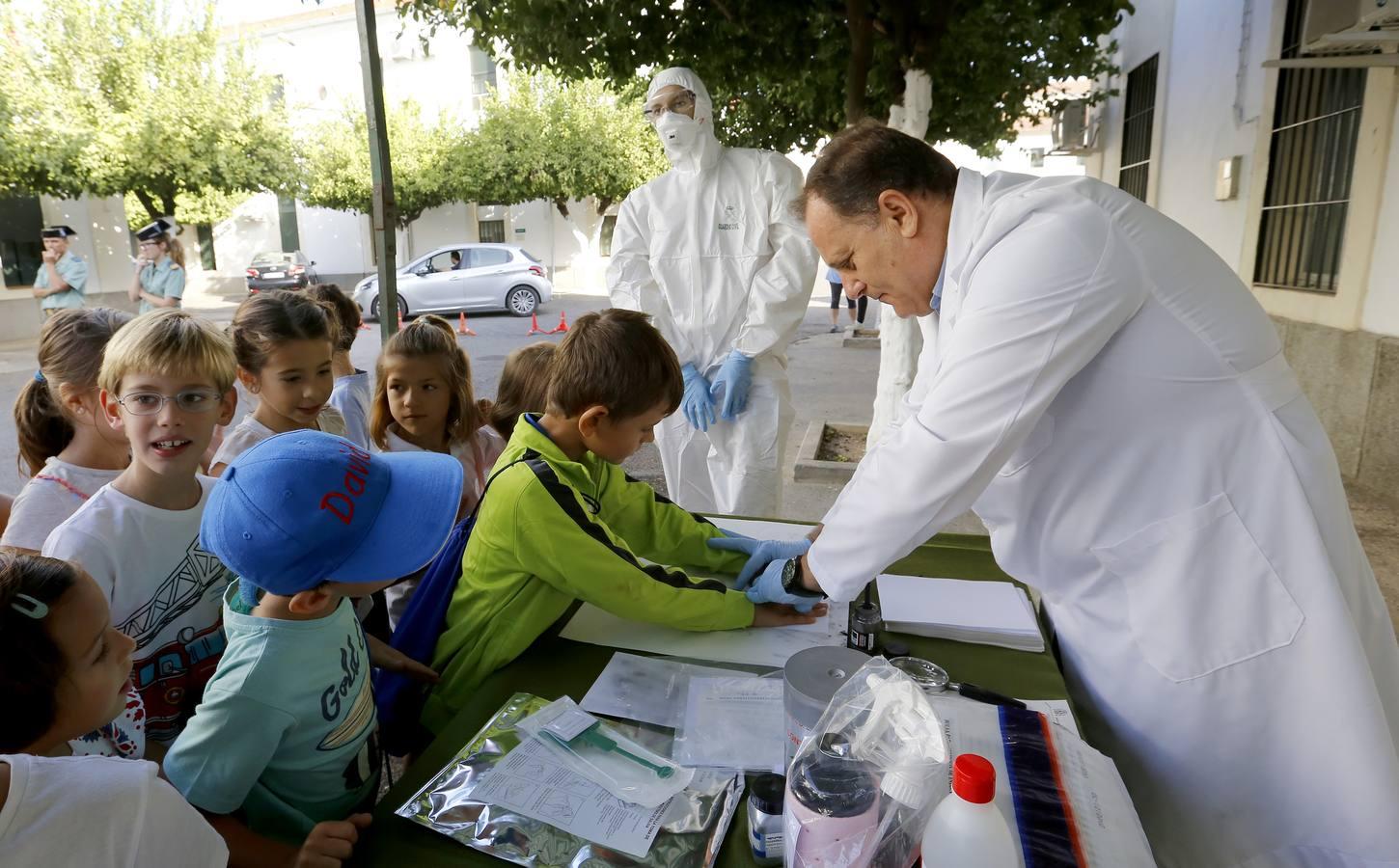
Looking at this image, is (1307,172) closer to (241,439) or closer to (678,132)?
(678,132)

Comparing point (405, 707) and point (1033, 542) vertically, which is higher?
point (1033, 542)

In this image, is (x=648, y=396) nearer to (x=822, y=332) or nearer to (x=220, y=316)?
(x=822, y=332)

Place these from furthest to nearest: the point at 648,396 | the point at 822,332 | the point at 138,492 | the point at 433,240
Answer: the point at 433,240 < the point at 822,332 < the point at 648,396 < the point at 138,492

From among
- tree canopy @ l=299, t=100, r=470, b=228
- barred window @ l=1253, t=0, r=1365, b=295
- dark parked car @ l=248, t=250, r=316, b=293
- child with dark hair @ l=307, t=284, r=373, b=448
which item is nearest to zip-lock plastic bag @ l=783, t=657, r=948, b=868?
child with dark hair @ l=307, t=284, r=373, b=448

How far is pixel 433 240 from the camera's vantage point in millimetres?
23797

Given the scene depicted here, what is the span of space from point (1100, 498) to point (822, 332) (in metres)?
11.1

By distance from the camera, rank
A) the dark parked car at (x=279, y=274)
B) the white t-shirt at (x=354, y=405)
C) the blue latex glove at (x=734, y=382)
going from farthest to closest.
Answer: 1. the dark parked car at (x=279, y=274)
2. the blue latex glove at (x=734, y=382)
3. the white t-shirt at (x=354, y=405)

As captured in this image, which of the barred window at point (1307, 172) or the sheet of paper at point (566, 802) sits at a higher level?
the barred window at point (1307, 172)

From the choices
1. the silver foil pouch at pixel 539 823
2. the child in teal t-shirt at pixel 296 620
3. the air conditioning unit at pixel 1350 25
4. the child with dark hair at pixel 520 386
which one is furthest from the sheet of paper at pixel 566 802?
the air conditioning unit at pixel 1350 25

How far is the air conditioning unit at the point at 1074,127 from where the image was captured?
392 inches

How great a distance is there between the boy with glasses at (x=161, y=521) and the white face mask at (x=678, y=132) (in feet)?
6.35

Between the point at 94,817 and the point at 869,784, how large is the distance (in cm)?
71

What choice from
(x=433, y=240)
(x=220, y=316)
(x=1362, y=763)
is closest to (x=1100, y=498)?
(x=1362, y=763)

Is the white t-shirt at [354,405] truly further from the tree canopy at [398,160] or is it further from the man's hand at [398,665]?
the tree canopy at [398,160]
